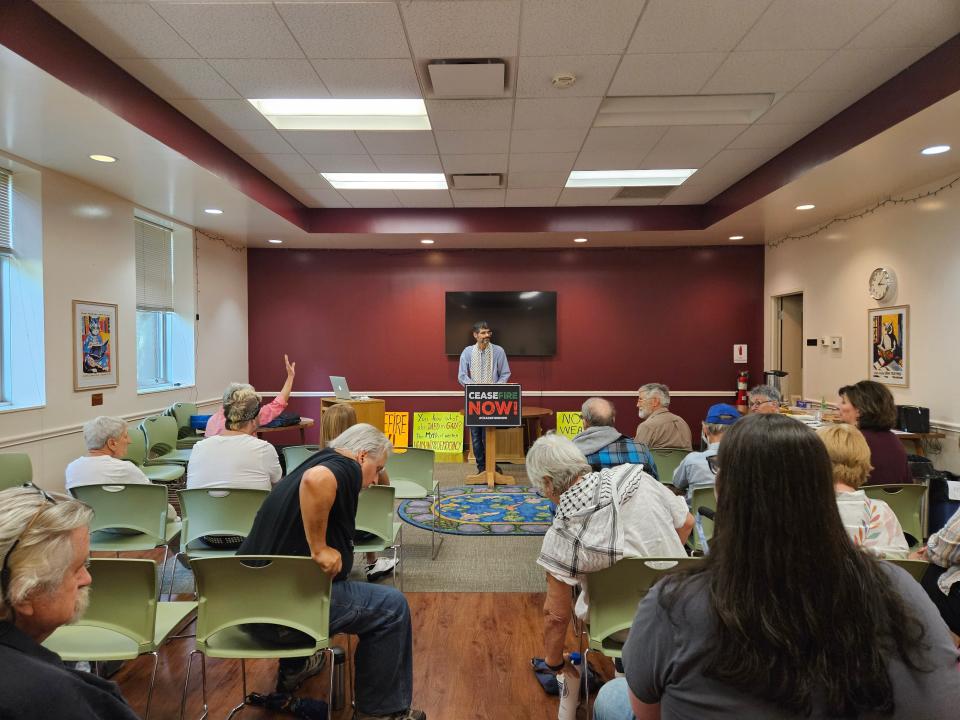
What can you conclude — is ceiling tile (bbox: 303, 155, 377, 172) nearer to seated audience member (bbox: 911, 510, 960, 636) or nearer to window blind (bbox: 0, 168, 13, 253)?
window blind (bbox: 0, 168, 13, 253)

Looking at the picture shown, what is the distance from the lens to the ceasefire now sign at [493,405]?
616 centimetres

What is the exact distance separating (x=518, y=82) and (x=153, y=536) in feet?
11.2

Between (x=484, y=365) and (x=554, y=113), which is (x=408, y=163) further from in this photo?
(x=484, y=365)

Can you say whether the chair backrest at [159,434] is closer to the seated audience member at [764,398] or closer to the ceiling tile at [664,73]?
the ceiling tile at [664,73]

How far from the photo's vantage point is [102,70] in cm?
342

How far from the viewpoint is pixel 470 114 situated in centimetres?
424

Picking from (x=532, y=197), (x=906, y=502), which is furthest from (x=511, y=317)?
(x=906, y=502)

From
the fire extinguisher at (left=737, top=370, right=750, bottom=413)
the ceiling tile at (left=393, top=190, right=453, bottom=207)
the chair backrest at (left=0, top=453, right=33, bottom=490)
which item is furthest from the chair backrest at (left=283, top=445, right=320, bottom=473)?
the fire extinguisher at (left=737, top=370, right=750, bottom=413)

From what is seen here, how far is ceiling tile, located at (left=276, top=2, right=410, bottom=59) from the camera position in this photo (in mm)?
2904

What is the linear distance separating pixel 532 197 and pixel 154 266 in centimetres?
431

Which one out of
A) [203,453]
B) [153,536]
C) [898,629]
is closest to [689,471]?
[898,629]

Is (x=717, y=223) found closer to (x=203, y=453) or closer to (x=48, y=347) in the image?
(x=203, y=453)

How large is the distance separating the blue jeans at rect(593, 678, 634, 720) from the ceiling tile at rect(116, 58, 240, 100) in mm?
3815

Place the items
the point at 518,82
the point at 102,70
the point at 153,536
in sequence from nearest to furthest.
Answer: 1. the point at 153,536
2. the point at 102,70
3. the point at 518,82
